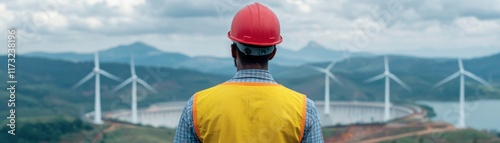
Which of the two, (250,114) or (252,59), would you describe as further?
(252,59)

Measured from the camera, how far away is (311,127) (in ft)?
11.4

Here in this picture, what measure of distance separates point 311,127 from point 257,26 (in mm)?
635

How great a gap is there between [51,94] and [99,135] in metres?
43.3

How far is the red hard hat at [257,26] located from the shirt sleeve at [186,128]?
459mm

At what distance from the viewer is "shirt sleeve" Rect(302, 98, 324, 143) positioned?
347 centimetres

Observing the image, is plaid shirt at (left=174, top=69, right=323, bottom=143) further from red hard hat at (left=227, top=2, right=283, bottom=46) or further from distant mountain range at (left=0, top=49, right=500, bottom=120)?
distant mountain range at (left=0, top=49, right=500, bottom=120)

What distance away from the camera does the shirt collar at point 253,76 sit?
3512mm

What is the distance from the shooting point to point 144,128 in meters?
101

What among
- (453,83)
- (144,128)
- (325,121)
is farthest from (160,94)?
(453,83)

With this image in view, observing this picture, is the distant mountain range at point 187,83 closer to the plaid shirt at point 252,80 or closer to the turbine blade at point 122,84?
the turbine blade at point 122,84

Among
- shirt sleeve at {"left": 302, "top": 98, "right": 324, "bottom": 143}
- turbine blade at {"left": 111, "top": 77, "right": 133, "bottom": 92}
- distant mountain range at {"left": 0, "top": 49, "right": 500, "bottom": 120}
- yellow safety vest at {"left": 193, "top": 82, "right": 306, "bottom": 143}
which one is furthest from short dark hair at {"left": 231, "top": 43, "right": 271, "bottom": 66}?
turbine blade at {"left": 111, "top": 77, "right": 133, "bottom": 92}

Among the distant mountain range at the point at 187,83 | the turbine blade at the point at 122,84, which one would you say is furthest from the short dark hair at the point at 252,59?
the turbine blade at the point at 122,84

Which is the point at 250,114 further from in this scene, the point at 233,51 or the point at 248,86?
the point at 233,51

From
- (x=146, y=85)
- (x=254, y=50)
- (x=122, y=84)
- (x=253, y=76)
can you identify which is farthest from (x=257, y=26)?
(x=122, y=84)
